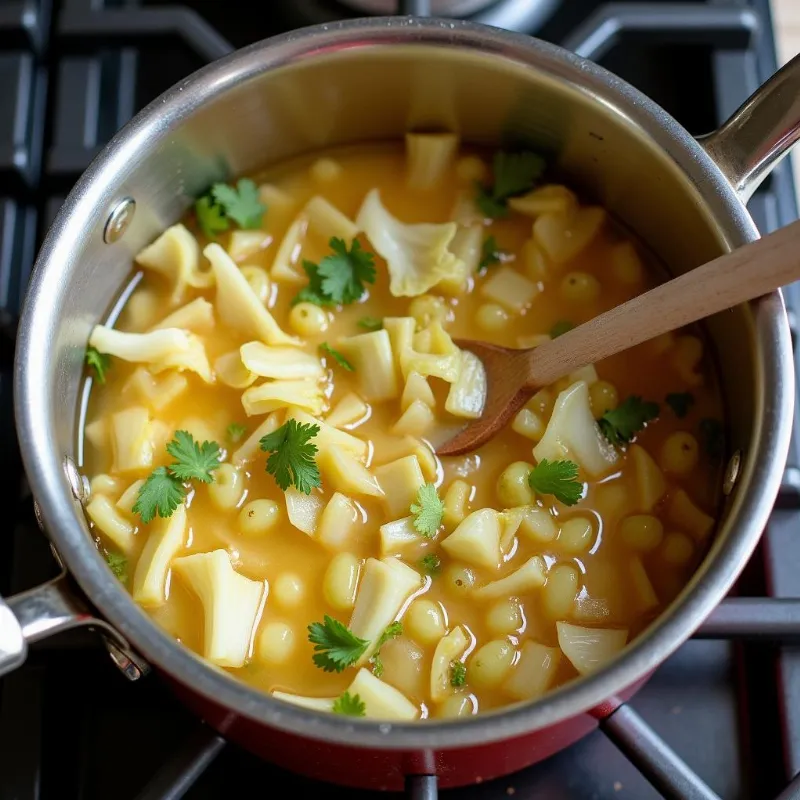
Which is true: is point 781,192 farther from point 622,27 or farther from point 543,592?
point 543,592

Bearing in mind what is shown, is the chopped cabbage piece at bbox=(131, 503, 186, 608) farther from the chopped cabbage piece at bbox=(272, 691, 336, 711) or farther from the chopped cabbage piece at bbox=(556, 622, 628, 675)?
the chopped cabbage piece at bbox=(556, 622, 628, 675)

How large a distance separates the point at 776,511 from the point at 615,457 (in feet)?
1.06

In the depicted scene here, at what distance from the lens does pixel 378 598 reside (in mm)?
1800

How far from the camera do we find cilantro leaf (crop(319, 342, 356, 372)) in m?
2.01

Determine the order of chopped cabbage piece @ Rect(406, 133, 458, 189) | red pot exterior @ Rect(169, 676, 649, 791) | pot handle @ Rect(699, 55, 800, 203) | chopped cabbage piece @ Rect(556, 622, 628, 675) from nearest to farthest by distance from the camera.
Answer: red pot exterior @ Rect(169, 676, 649, 791) < pot handle @ Rect(699, 55, 800, 203) < chopped cabbage piece @ Rect(556, 622, 628, 675) < chopped cabbage piece @ Rect(406, 133, 458, 189)

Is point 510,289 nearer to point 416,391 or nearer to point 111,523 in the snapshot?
point 416,391

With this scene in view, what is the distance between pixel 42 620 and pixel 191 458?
49 cm

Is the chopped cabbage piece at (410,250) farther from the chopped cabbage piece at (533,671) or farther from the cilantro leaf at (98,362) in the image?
the chopped cabbage piece at (533,671)

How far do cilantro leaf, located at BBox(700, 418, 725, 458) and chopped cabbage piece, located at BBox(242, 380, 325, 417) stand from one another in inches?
28.8

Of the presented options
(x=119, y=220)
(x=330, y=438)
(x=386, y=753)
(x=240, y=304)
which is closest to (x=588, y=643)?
(x=386, y=753)

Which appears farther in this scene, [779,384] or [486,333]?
[486,333]

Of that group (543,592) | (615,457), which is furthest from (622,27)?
(543,592)

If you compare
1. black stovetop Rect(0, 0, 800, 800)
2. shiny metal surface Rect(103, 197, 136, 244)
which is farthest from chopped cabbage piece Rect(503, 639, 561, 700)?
shiny metal surface Rect(103, 197, 136, 244)

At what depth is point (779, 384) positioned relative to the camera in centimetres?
163
